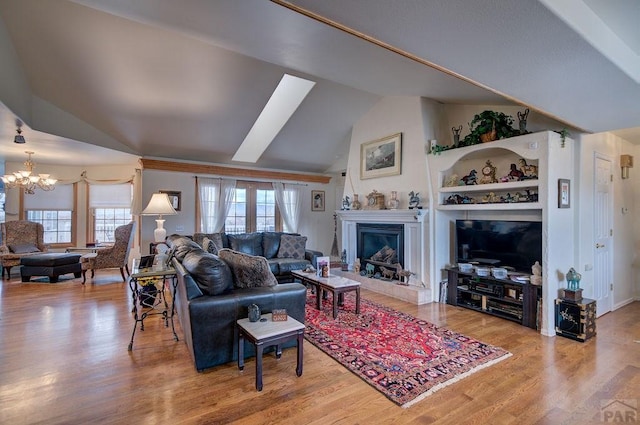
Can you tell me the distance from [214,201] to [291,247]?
8.00 feet

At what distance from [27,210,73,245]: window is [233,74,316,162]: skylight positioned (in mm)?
4368

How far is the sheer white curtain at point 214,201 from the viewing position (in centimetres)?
711

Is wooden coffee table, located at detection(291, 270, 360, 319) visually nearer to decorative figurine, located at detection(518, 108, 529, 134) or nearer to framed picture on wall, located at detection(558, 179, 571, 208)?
framed picture on wall, located at detection(558, 179, 571, 208)

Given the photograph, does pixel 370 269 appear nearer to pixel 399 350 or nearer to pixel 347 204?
pixel 347 204

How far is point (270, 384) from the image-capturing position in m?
2.44

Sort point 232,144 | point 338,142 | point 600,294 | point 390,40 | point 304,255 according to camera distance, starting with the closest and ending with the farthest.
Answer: point 390,40 → point 600,294 → point 304,255 → point 232,144 → point 338,142

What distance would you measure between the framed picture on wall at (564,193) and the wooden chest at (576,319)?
1113mm

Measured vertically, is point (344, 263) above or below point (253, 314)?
below

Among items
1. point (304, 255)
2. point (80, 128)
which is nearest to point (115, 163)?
point (80, 128)

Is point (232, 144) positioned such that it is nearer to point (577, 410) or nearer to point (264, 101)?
point (264, 101)

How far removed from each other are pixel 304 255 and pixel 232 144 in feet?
9.31

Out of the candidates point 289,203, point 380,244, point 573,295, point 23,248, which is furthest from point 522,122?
point 23,248

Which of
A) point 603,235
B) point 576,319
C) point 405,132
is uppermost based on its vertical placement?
point 405,132

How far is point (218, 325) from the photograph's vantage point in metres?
2.67
